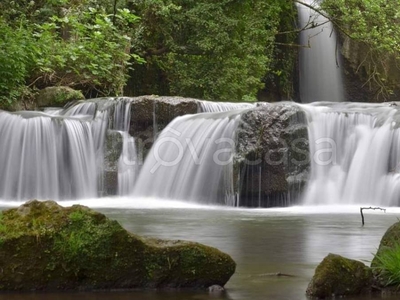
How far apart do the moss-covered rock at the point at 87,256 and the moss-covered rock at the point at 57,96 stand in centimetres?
1319

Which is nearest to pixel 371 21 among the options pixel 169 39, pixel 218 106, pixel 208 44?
pixel 208 44

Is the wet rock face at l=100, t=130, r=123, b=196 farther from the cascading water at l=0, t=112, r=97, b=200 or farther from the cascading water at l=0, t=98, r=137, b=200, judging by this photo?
the cascading water at l=0, t=112, r=97, b=200

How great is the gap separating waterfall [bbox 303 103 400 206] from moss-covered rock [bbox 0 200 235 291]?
8.93m

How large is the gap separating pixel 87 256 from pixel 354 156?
10572mm

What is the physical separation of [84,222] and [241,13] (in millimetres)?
18776

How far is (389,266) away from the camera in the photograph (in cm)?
548

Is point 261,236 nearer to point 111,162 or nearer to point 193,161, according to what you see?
point 193,161

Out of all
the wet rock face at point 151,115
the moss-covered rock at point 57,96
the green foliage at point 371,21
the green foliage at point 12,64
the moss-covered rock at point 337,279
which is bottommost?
the moss-covered rock at point 337,279

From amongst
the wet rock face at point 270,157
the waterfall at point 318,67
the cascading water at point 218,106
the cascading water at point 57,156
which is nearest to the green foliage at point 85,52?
the cascading water at point 57,156

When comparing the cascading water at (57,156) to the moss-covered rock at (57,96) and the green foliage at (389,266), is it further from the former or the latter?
the green foliage at (389,266)

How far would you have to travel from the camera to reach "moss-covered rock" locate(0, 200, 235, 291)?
550cm

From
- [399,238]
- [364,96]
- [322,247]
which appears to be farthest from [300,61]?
[399,238]

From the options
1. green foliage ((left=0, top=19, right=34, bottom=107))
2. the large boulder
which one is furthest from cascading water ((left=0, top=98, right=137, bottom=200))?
the large boulder

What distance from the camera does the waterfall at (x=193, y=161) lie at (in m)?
15.0
